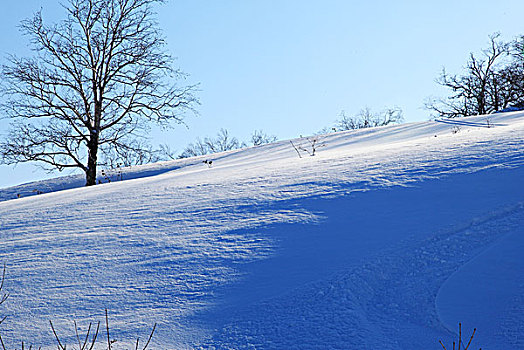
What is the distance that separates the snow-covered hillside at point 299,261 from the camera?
7.74ft

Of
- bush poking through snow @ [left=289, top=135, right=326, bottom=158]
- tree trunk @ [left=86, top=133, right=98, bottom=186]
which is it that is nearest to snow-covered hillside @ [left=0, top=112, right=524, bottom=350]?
bush poking through snow @ [left=289, top=135, right=326, bottom=158]

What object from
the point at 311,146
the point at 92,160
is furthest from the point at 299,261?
the point at 92,160

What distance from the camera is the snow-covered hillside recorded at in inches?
92.9

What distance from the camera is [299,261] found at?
2961mm

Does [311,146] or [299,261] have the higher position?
[311,146]

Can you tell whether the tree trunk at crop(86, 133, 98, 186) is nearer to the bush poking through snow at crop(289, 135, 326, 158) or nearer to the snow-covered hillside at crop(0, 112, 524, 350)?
the bush poking through snow at crop(289, 135, 326, 158)

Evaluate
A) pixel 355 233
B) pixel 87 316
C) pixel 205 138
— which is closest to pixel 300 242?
pixel 355 233

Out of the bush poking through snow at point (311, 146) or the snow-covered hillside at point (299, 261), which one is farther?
the bush poking through snow at point (311, 146)

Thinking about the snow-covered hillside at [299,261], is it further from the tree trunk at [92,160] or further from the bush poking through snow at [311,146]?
the tree trunk at [92,160]

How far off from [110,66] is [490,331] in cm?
1408

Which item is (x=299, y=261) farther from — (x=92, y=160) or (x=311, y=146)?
(x=92, y=160)

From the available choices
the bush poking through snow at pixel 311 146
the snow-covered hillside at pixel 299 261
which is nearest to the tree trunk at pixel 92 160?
the bush poking through snow at pixel 311 146

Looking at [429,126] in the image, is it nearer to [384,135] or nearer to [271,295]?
[384,135]

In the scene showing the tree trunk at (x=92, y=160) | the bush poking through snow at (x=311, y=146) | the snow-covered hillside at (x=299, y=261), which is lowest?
the snow-covered hillside at (x=299, y=261)
